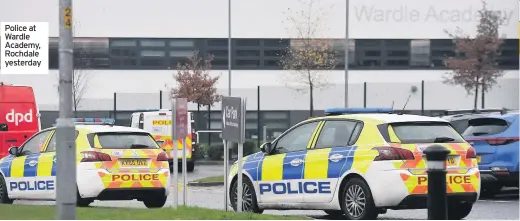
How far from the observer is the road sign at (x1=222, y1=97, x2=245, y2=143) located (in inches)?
553

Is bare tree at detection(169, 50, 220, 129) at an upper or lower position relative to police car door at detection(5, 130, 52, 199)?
upper

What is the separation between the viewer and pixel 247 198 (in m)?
15.3

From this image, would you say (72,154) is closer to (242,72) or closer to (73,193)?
(73,193)

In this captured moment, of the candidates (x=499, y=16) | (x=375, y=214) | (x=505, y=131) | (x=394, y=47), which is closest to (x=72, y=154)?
(x=375, y=214)

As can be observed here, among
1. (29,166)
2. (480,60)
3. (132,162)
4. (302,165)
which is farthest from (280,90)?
(302,165)

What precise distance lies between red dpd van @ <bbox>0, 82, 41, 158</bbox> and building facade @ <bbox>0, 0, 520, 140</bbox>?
20339 mm

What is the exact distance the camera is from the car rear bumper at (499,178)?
60.0 ft

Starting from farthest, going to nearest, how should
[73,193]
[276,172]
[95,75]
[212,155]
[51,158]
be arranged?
[95,75] → [212,155] → [51,158] → [276,172] → [73,193]

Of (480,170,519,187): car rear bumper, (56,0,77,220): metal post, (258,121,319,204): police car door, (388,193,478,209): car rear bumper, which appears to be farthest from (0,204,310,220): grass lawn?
(480,170,519,187): car rear bumper

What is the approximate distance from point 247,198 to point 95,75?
31.5m

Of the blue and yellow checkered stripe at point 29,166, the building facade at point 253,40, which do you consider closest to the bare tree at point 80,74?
the building facade at point 253,40

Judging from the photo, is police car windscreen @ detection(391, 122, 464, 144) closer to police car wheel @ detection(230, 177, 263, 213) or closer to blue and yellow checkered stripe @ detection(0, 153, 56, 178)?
police car wheel @ detection(230, 177, 263, 213)

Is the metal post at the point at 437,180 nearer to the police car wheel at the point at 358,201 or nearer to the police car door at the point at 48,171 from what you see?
the police car wheel at the point at 358,201

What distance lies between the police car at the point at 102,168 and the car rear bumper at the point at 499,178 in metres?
5.61
